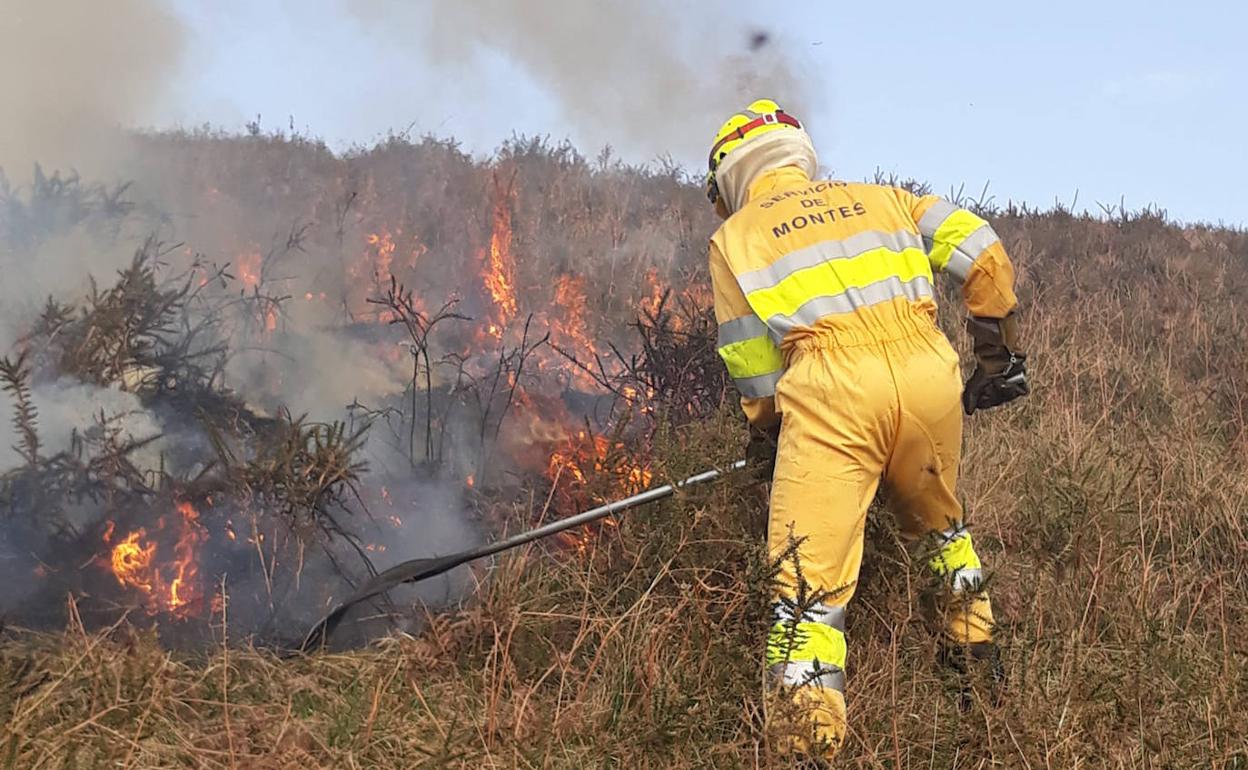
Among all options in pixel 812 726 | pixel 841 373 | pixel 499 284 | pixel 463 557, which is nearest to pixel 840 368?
pixel 841 373

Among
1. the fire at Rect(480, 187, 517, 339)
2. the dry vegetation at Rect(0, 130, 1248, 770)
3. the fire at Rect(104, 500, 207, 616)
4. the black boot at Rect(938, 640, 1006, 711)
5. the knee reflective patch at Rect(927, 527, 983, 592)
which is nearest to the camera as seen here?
the dry vegetation at Rect(0, 130, 1248, 770)

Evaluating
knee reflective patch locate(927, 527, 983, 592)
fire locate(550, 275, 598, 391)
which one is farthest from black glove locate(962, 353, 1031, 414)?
fire locate(550, 275, 598, 391)

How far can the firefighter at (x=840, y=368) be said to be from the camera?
109 inches

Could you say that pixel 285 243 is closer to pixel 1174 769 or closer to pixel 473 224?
pixel 473 224

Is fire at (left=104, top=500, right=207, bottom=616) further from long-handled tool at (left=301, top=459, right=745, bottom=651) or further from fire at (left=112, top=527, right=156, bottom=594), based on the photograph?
long-handled tool at (left=301, top=459, right=745, bottom=651)

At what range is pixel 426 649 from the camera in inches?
128

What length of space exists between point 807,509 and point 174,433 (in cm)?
277

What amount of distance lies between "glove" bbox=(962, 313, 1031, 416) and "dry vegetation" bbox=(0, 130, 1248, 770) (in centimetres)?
55

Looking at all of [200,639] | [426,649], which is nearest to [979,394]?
[426,649]

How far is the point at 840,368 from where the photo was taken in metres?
2.79

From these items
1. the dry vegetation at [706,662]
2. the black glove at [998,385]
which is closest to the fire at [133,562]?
the dry vegetation at [706,662]

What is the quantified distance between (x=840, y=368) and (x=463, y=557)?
1.52 m

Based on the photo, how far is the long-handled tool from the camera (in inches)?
134

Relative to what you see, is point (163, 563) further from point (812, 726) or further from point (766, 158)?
point (766, 158)
